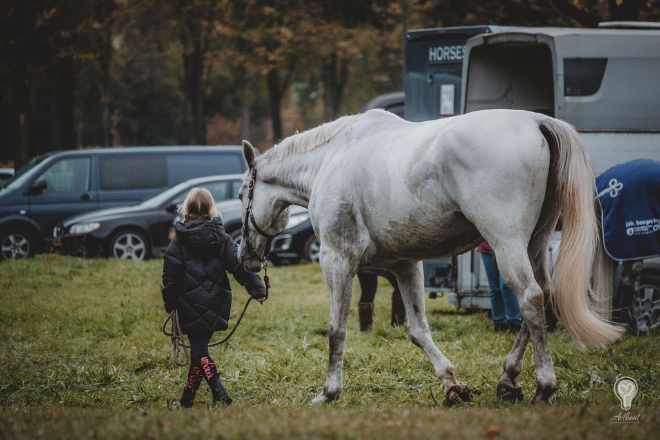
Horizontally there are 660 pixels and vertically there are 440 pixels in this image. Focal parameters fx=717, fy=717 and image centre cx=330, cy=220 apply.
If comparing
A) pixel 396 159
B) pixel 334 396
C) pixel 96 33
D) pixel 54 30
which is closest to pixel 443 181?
pixel 396 159

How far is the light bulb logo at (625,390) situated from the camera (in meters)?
4.64

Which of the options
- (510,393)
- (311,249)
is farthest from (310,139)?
(311,249)

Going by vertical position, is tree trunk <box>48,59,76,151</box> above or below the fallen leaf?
above

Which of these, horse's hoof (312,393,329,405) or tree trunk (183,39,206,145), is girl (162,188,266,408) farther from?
tree trunk (183,39,206,145)

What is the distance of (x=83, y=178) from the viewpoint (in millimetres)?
15508

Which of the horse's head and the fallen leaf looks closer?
the fallen leaf

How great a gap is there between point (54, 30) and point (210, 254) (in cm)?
1701

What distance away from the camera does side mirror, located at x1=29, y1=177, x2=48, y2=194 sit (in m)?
Result: 15.0

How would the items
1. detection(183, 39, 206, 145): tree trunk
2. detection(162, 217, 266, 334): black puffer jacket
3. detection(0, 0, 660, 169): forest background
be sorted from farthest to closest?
1. detection(183, 39, 206, 145): tree trunk
2. detection(0, 0, 660, 169): forest background
3. detection(162, 217, 266, 334): black puffer jacket

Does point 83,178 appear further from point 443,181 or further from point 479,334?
point 443,181

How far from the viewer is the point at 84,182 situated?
50.9 ft

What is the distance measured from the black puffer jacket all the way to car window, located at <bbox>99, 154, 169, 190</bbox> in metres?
10.6

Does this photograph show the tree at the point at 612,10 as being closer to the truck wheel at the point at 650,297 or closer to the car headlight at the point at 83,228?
the truck wheel at the point at 650,297

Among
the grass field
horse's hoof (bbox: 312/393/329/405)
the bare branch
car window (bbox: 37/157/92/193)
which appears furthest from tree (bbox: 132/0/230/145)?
horse's hoof (bbox: 312/393/329/405)
